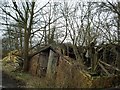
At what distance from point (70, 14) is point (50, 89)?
15.3 metres

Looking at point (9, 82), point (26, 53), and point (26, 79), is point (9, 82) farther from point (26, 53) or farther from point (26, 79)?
point (26, 53)

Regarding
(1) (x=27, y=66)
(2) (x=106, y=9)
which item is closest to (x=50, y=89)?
(2) (x=106, y=9)

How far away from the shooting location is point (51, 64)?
2586 centimetres

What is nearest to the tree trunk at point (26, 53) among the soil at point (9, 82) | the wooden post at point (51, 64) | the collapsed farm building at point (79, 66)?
the collapsed farm building at point (79, 66)

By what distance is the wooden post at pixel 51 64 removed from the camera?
24.7m

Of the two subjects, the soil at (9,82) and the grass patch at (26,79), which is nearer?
the grass patch at (26,79)

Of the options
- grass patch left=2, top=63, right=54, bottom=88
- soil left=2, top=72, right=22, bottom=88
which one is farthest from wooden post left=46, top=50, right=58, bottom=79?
soil left=2, top=72, right=22, bottom=88

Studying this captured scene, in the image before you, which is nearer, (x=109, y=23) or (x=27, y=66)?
(x=109, y=23)

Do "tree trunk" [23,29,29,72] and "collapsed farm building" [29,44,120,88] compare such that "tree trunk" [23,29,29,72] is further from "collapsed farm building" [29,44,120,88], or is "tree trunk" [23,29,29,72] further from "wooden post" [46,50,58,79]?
"wooden post" [46,50,58,79]

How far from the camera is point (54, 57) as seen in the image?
25547 mm

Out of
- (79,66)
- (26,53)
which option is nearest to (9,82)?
(26,53)

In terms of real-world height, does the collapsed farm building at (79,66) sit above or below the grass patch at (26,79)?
above

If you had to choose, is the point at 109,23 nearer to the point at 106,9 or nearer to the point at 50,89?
the point at 106,9

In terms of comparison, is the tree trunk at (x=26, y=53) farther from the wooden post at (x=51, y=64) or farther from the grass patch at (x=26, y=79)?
the wooden post at (x=51, y=64)
